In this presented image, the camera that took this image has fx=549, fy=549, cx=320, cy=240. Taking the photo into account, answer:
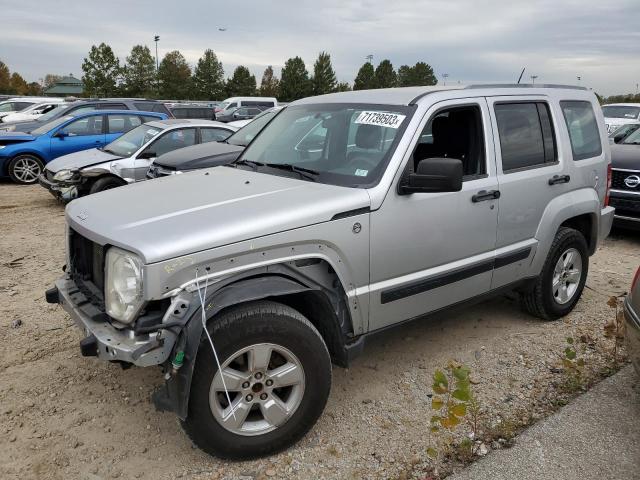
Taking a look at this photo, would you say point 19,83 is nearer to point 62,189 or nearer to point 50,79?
point 50,79

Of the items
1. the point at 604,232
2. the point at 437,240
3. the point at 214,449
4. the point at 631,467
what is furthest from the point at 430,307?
the point at 604,232

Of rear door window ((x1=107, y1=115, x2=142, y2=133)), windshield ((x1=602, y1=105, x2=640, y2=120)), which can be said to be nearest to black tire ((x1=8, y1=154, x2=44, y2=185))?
rear door window ((x1=107, y1=115, x2=142, y2=133))

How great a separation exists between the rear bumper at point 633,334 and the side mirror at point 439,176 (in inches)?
50.0

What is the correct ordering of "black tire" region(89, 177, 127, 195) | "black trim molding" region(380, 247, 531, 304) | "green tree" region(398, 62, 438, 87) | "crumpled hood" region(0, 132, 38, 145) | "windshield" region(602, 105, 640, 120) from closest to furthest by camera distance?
"black trim molding" region(380, 247, 531, 304) < "black tire" region(89, 177, 127, 195) < "crumpled hood" region(0, 132, 38, 145) < "windshield" region(602, 105, 640, 120) < "green tree" region(398, 62, 438, 87)

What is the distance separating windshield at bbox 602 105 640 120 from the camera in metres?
16.7

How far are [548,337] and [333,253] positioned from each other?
2.39 meters

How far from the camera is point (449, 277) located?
3643 mm

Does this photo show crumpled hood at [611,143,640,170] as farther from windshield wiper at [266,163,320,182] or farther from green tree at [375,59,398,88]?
green tree at [375,59,398,88]

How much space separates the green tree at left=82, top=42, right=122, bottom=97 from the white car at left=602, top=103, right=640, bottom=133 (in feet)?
157

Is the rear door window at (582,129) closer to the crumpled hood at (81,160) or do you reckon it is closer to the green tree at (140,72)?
the crumpled hood at (81,160)

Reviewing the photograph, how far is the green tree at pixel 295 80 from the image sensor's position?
202 ft

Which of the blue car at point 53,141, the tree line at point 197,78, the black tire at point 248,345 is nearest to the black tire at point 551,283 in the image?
the black tire at point 248,345

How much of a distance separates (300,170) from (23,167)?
393 inches

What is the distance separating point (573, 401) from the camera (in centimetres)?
349
